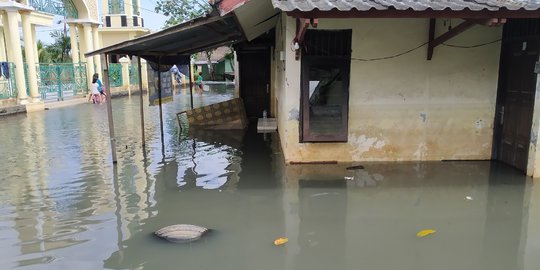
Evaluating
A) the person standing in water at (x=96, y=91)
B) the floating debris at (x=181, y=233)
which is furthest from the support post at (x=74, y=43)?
the floating debris at (x=181, y=233)

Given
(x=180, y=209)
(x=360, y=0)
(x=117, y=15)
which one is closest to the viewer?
(x=180, y=209)

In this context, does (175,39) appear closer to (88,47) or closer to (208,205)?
(208,205)

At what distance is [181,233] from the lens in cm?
455

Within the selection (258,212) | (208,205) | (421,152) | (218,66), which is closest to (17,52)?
(208,205)

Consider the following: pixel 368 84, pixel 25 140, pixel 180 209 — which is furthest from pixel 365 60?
pixel 25 140

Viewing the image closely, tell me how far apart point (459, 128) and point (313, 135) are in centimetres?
274

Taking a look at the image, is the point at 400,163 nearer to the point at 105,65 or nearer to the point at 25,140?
the point at 105,65

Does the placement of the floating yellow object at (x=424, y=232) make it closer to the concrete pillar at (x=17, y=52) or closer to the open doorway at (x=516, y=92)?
the open doorway at (x=516, y=92)

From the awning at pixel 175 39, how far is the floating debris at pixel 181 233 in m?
3.24

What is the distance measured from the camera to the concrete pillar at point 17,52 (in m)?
15.9

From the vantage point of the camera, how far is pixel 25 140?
10.5 metres

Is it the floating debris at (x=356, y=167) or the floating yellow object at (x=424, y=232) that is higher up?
the floating debris at (x=356, y=167)

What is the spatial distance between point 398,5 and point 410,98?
2399 mm

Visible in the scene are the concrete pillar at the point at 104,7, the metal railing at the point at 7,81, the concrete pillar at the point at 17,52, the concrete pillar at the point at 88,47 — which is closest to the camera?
the metal railing at the point at 7,81
